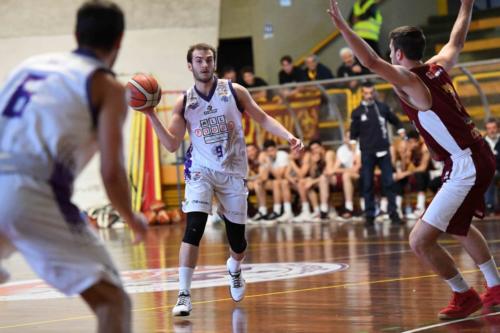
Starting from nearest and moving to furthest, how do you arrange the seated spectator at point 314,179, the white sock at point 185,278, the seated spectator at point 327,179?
the white sock at point 185,278
the seated spectator at point 327,179
the seated spectator at point 314,179

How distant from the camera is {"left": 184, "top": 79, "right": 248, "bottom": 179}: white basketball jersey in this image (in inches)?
302

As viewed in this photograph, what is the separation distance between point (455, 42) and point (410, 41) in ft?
2.09

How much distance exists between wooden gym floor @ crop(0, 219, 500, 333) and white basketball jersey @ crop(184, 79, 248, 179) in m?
1.06

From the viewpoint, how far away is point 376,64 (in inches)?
230

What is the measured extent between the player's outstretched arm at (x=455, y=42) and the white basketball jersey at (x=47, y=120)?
3.26 meters

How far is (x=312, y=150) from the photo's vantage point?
1780 centimetres

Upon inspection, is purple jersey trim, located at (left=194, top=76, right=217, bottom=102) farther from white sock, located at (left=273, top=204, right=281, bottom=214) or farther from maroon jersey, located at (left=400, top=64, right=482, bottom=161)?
white sock, located at (left=273, top=204, right=281, bottom=214)

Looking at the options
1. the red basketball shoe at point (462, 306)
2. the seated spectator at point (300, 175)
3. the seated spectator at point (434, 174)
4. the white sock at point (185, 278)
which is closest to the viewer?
the red basketball shoe at point (462, 306)

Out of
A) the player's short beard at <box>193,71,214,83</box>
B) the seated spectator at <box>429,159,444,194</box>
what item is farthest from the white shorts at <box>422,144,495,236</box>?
the seated spectator at <box>429,159,444,194</box>

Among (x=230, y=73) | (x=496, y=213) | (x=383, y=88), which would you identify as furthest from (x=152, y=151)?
(x=496, y=213)

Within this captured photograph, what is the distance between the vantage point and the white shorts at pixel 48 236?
386 cm

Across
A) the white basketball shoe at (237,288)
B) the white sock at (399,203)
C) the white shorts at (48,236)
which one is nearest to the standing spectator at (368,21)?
the white sock at (399,203)

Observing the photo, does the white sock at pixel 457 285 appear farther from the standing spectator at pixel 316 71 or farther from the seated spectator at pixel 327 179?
the standing spectator at pixel 316 71

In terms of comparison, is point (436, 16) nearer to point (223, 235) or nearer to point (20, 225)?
point (223, 235)
